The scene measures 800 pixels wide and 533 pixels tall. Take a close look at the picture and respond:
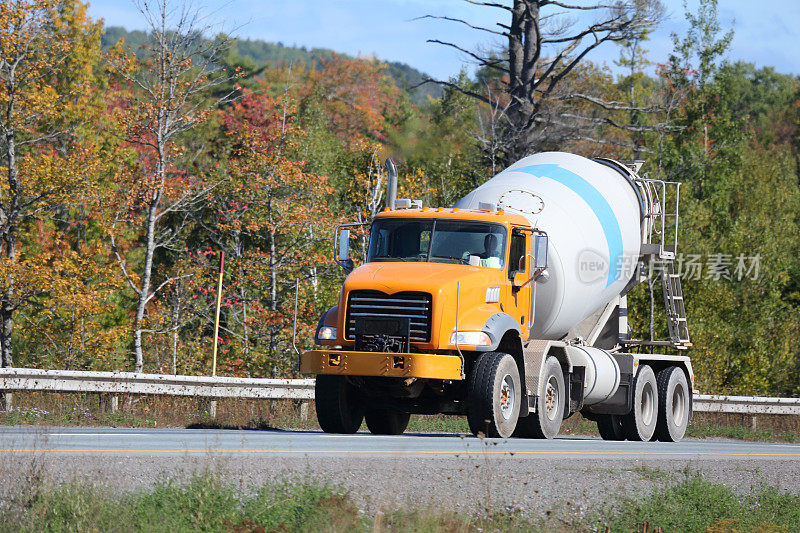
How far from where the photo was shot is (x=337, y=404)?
14.5 m

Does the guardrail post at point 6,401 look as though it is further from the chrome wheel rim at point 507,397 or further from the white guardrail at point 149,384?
the chrome wheel rim at point 507,397

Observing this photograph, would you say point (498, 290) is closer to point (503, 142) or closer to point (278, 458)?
point (278, 458)

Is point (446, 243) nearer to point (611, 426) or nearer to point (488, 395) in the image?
point (488, 395)

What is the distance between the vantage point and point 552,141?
30.9 metres

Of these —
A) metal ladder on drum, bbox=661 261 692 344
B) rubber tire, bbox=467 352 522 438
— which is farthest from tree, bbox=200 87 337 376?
rubber tire, bbox=467 352 522 438

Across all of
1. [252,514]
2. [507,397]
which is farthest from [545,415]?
[252,514]

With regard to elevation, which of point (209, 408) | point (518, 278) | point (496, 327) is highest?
point (518, 278)

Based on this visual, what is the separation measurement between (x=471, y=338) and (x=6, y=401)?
24.9ft

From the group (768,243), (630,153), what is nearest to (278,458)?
(768,243)

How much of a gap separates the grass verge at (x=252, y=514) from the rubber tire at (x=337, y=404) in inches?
209

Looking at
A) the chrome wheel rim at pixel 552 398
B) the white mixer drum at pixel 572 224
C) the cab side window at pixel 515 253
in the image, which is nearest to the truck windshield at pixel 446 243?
the cab side window at pixel 515 253

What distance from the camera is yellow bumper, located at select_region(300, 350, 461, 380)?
13117 mm

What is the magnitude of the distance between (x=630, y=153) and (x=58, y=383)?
99.3 feet

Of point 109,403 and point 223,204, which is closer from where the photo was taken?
point 109,403
